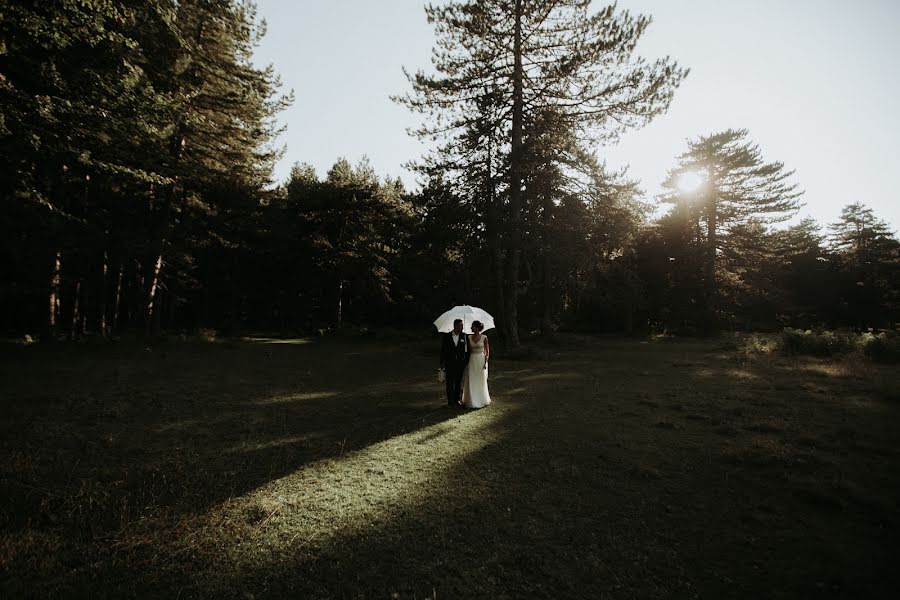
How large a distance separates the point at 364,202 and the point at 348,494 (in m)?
Answer: 30.1

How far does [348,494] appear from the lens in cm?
522

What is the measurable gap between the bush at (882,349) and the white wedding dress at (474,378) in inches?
713

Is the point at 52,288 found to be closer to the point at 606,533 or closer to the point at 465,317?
the point at 465,317

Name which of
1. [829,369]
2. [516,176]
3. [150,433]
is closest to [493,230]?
[516,176]

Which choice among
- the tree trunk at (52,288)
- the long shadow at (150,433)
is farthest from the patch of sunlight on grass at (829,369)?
the tree trunk at (52,288)

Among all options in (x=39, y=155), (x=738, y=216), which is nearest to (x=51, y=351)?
(x=39, y=155)

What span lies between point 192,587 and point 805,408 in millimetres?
12404

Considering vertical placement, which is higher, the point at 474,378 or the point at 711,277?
the point at 711,277

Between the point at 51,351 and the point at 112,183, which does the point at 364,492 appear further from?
the point at 112,183

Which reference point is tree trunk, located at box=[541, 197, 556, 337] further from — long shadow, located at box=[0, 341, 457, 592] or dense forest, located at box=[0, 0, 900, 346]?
long shadow, located at box=[0, 341, 457, 592]

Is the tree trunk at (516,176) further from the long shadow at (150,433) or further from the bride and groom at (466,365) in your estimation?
the bride and groom at (466,365)

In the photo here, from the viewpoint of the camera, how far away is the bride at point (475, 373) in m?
10.1

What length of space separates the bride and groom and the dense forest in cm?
954

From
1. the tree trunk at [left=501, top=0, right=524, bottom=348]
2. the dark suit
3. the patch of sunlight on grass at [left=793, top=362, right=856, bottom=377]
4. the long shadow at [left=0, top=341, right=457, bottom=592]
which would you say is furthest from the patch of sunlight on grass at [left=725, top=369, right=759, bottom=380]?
the long shadow at [left=0, top=341, right=457, bottom=592]
